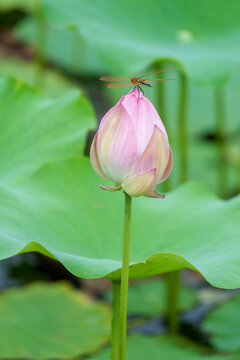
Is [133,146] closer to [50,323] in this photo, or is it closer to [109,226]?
[109,226]

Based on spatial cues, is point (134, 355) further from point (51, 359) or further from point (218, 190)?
point (218, 190)

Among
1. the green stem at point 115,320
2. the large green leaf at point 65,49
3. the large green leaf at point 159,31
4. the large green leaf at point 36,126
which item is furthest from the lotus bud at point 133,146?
the large green leaf at point 65,49

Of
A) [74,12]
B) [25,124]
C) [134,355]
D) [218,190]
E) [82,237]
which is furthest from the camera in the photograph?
[218,190]

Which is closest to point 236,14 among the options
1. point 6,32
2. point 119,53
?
point 119,53

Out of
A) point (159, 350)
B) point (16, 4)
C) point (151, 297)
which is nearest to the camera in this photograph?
point (159, 350)

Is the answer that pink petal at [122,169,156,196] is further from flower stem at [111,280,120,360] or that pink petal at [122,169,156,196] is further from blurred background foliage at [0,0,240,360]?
flower stem at [111,280,120,360]

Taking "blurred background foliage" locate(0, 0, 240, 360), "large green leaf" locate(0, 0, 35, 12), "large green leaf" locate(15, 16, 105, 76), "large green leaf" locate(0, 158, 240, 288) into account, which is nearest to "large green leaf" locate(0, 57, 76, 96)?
"large green leaf" locate(15, 16, 105, 76)

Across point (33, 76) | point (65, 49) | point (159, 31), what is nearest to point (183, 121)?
point (159, 31)
